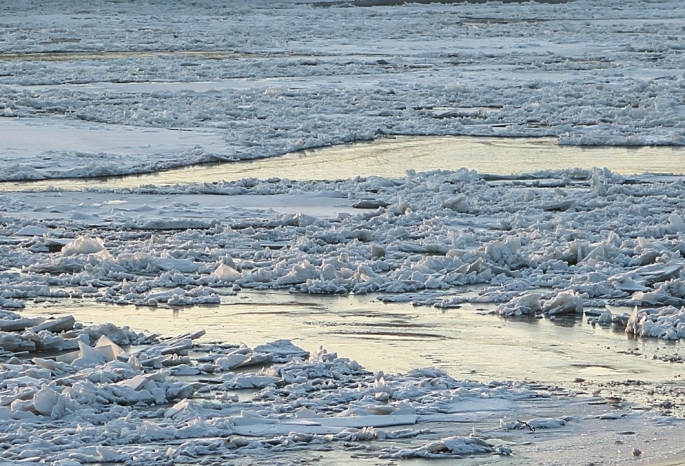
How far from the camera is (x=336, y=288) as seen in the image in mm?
9203

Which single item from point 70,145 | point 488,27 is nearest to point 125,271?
point 70,145

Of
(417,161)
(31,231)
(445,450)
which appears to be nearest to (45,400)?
(445,450)

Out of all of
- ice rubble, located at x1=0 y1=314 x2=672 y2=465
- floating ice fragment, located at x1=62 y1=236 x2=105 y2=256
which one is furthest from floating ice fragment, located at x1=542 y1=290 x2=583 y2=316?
floating ice fragment, located at x1=62 y1=236 x2=105 y2=256

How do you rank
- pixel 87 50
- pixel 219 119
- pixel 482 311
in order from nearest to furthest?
pixel 482 311
pixel 219 119
pixel 87 50

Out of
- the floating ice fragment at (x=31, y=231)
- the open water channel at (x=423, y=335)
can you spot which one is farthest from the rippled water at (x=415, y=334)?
the floating ice fragment at (x=31, y=231)

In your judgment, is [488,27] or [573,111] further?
[488,27]

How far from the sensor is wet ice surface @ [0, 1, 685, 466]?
6.27 metres

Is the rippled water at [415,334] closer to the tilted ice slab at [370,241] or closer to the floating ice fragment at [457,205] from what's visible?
the tilted ice slab at [370,241]

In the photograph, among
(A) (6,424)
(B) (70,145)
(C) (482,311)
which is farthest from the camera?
(B) (70,145)

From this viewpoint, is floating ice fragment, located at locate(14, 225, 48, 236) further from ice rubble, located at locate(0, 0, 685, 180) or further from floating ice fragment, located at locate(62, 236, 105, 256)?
ice rubble, located at locate(0, 0, 685, 180)

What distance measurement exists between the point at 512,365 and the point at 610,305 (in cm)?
159

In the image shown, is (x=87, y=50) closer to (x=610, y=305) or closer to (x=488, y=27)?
(x=488, y=27)

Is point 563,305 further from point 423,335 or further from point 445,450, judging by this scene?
point 445,450

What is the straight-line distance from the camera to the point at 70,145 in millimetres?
15828
